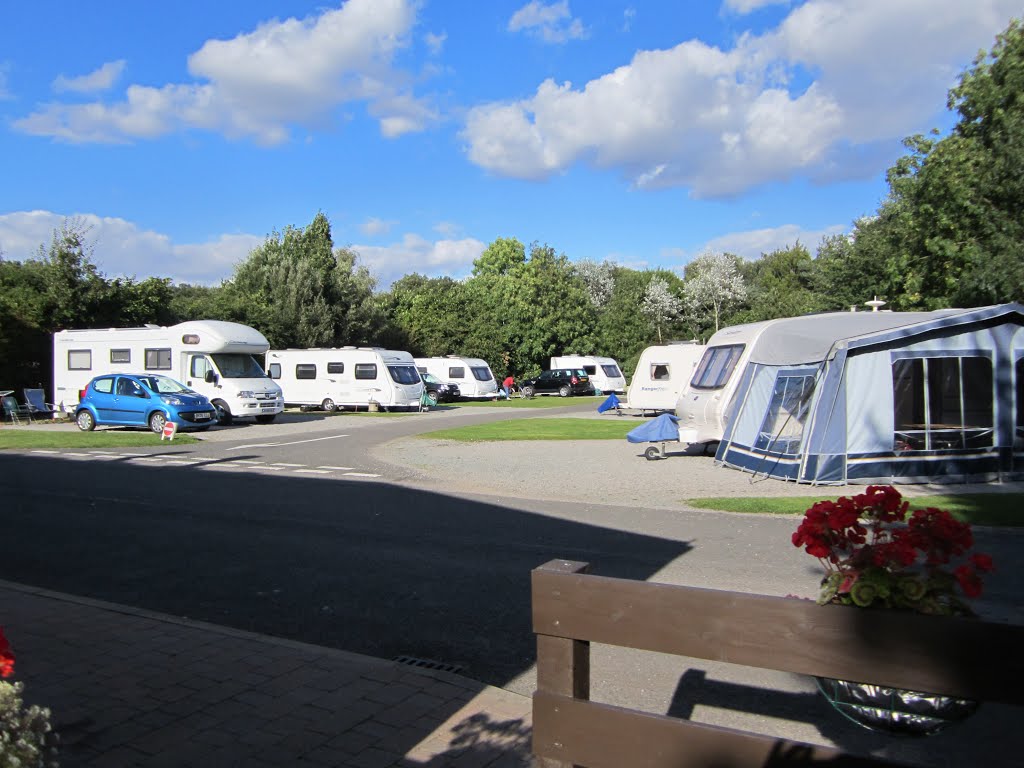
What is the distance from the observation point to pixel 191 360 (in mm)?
26594

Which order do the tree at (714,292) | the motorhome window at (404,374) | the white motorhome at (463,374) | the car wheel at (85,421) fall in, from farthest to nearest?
the tree at (714,292) < the white motorhome at (463,374) < the motorhome window at (404,374) < the car wheel at (85,421)

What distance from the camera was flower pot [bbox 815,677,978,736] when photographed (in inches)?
103

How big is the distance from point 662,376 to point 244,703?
87.5 ft

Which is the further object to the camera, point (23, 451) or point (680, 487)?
point (23, 451)

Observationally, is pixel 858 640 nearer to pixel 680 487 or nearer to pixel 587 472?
pixel 680 487

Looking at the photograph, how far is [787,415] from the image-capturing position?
551 inches

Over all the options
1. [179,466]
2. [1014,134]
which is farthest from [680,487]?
[1014,134]

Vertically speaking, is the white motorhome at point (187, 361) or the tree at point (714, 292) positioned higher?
the tree at point (714, 292)

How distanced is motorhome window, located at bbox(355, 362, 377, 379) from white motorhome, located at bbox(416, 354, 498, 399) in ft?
27.9

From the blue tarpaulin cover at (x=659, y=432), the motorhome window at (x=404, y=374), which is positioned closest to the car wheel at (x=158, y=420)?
the motorhome window at (x=404, y=374)

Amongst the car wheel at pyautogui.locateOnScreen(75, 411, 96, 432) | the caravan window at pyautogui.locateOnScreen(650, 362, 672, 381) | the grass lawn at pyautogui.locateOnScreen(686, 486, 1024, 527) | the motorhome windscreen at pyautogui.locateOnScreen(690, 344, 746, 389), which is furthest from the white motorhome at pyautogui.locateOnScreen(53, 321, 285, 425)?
the grass lawn at pyautogui.locateOnScreen(686, 486, 1024, 527)

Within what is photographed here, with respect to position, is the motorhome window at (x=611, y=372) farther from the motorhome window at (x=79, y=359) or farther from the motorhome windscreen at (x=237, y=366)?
the motorhome window at (x=79, y=359)

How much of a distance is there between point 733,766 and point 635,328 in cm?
6030

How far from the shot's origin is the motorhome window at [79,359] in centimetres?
2795
